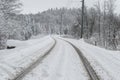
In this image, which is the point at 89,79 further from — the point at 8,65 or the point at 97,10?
the point at 97,10

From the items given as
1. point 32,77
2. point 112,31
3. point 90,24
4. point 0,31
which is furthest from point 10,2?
point 90,24

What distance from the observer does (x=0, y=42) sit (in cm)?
2259

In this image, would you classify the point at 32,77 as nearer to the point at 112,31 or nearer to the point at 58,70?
the point at 58,70

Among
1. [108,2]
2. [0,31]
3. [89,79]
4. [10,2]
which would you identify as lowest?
[89,79]

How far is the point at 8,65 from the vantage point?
8.94 meters

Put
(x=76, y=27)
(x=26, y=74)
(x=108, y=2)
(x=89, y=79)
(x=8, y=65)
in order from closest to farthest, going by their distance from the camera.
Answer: (x=89, y=79)
(x=26, y=74)
(x=8, y=65)
(x=108, y=2)
(x=76, y=27)

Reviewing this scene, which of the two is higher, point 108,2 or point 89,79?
point 108,2

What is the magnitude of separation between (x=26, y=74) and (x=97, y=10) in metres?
65.0

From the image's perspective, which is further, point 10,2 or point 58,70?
point 10,2

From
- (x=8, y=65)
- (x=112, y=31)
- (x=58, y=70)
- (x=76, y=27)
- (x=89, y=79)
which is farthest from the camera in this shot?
(x=76, y=27)

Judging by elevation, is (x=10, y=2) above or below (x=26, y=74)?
above

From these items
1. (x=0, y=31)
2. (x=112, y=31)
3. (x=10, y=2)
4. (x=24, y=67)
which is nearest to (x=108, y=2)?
(x=112, y=31)

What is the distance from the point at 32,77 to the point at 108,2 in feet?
183

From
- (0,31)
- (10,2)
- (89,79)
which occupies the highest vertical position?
(10,2)
